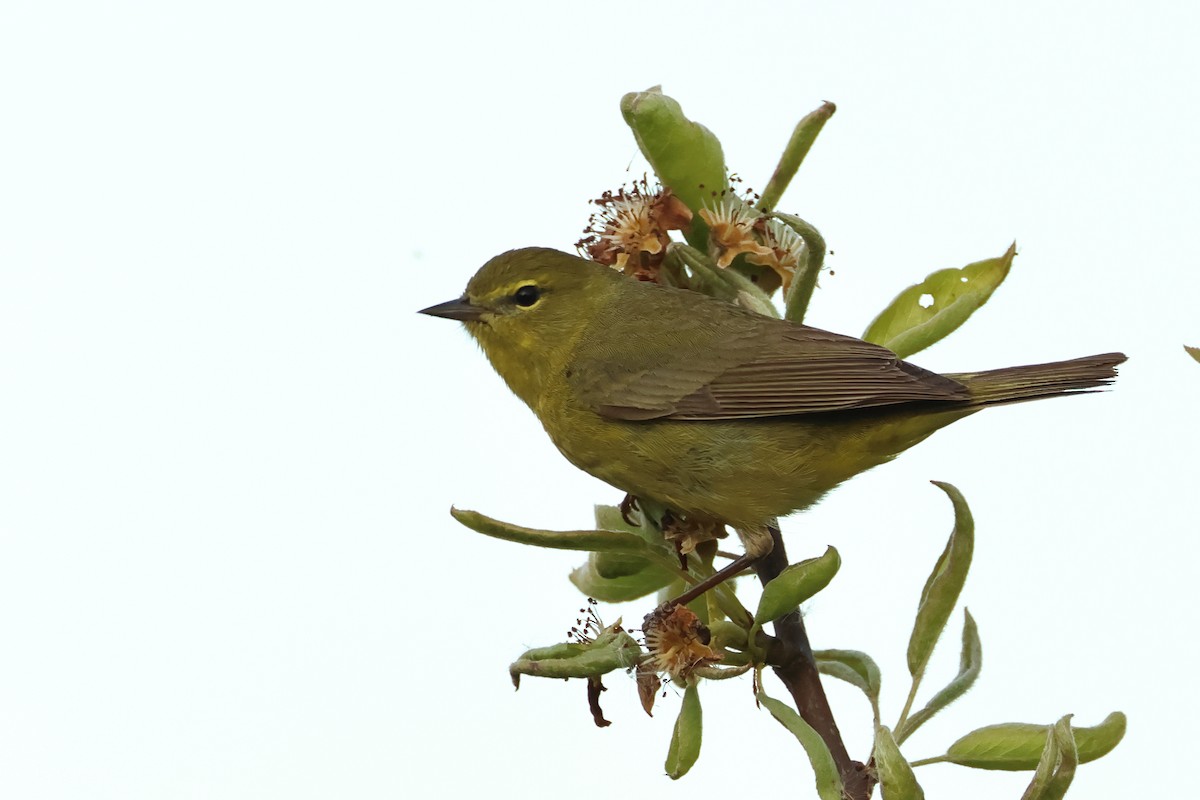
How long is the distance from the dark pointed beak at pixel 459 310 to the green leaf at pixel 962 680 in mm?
2258

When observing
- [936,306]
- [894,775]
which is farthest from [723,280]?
[894,775]

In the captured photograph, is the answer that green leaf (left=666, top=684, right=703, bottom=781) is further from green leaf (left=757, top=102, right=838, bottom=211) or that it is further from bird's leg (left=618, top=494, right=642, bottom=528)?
green leaf (left=757, top=102, right=838, bottom=211)

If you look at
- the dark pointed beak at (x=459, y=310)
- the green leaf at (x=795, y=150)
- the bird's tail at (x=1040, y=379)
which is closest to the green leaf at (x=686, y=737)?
the green leaf at (x=795, y=150)

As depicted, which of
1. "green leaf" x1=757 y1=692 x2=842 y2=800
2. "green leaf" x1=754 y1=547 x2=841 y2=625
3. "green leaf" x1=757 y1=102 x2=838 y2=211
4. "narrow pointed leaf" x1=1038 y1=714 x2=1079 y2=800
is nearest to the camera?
"narrow pointed leaf" x1=1038 y1=714 x2=1079 y2=800

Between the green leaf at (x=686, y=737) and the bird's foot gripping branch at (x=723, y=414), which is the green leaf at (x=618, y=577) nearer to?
the bird's foot gripping branch at (x=723, y=414)

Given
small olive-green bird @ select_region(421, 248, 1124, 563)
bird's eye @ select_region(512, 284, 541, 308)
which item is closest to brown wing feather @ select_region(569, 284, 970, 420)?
small olive-green bird @ select_region(421, 248, 1124, 563)

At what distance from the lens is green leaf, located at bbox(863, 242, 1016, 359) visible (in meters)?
2.98

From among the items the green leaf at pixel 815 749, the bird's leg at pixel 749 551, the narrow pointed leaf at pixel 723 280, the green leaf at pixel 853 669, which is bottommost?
the green leaf at pixel 815 749

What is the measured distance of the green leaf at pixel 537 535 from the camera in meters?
2.69

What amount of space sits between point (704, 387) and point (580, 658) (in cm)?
161

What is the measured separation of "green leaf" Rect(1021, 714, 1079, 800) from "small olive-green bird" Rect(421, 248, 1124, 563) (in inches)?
45.4

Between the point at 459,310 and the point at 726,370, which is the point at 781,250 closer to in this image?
the point at 726,370

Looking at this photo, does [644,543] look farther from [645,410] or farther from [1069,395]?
[1069,395]

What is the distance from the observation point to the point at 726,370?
4.12 meters
